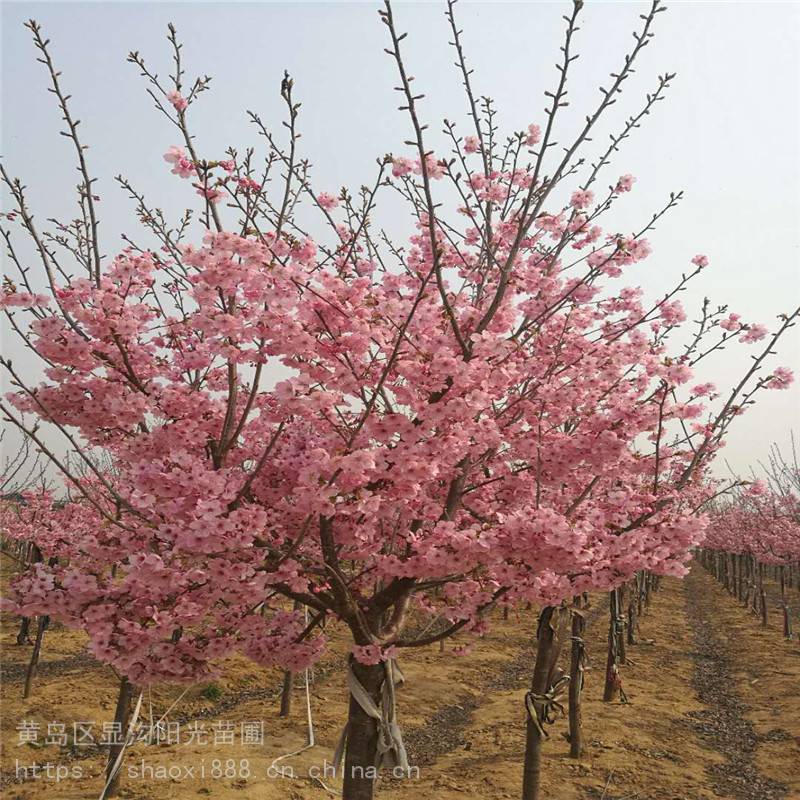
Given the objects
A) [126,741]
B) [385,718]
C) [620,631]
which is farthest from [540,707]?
[620,631]

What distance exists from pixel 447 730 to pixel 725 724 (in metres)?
4.98

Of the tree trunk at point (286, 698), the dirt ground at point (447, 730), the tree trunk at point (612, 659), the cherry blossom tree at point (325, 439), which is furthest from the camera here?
the tree trunk at point (612, 659)

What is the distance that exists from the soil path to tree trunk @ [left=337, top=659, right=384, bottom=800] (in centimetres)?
619

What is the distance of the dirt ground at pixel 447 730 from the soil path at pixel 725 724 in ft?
0.12

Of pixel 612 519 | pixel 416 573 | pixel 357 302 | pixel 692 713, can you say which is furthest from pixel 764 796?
pixel 357 302

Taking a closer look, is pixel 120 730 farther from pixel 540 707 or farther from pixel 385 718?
pixel 540 707

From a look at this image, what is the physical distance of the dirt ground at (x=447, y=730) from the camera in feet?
26.5

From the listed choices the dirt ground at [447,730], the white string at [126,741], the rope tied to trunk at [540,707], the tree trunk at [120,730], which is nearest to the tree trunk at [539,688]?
the rope tied to trunk at [540,707]

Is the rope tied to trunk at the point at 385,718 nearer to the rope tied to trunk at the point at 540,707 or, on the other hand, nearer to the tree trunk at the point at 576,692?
the rope tied to trunk at the point at 540,707

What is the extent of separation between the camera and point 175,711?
10.8 metres

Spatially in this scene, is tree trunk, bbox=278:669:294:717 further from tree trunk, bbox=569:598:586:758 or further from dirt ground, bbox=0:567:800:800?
tree trunk, bbox=569:598:586:758

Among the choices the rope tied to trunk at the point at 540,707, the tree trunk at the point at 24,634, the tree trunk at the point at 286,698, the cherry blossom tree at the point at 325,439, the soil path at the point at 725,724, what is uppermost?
the cherry blossom tree at the point at 325,439

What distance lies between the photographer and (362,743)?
4.73 metres

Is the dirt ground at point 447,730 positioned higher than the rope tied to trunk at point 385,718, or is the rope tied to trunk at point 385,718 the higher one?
the rope tied to trunk at point 385,718
